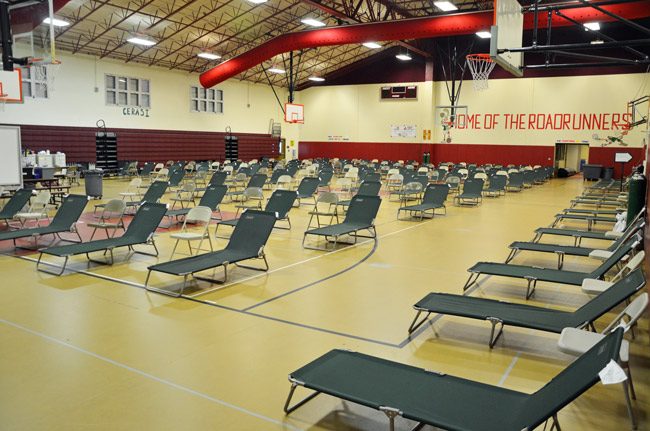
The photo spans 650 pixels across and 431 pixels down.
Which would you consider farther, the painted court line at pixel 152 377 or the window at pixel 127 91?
the window at pixel 127 91

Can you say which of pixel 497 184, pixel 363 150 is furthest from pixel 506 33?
pixel 363 150

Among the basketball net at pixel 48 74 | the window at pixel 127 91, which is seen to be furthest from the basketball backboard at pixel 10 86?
the window at pixel 127 91

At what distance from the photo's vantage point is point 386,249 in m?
9.29

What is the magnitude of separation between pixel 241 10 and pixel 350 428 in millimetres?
21918

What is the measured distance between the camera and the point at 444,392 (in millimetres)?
3371

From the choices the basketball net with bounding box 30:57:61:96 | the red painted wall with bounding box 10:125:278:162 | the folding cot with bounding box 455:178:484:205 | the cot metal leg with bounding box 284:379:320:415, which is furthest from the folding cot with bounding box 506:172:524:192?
the basketball net with bounding box 30:57:61:96

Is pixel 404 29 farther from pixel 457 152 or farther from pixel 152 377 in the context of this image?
pixel 152 377

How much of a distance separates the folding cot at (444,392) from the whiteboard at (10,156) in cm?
1199

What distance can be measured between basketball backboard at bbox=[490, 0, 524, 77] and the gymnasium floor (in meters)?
3.18

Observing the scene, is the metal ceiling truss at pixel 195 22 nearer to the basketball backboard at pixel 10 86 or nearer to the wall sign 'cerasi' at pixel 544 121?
the wall sign 'cerasi' at pixel 544 121

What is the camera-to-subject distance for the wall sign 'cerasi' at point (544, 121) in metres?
27.3

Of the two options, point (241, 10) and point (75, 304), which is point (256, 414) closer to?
point (75, 304)

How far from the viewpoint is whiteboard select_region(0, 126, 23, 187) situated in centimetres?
1274

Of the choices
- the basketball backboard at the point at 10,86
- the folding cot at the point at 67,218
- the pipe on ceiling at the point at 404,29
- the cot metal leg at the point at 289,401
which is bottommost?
the cot metal leg at the point at 289,401
